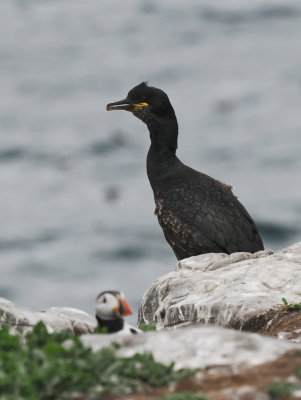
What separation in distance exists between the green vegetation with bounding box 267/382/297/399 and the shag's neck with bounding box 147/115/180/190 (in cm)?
909

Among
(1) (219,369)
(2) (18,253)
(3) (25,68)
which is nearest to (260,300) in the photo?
(1) (219,369)

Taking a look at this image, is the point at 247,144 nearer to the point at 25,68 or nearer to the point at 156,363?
the point at 25,68

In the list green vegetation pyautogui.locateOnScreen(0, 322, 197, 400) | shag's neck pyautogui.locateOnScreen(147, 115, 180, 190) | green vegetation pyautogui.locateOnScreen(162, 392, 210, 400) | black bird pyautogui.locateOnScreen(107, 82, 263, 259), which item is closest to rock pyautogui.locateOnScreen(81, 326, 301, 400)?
green vegetation pyautogui.locateOnScreen(0, 322, 197, 400)

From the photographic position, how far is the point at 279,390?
899cm

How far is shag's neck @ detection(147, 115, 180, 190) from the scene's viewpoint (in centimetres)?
1805

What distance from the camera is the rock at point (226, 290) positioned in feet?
43.9

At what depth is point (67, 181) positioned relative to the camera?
6606 centimetres

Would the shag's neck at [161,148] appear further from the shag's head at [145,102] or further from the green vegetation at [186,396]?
the green vegetation at [186,396]

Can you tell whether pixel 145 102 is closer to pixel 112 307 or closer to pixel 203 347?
pixel 112 307

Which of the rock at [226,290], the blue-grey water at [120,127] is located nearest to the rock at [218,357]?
the rock at [226,290]

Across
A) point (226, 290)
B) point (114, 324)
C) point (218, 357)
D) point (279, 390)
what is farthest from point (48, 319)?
point (279, 390)

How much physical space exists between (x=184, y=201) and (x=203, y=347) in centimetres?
750

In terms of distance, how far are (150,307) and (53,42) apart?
2840 inches

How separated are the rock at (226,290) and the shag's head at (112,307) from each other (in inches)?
100
